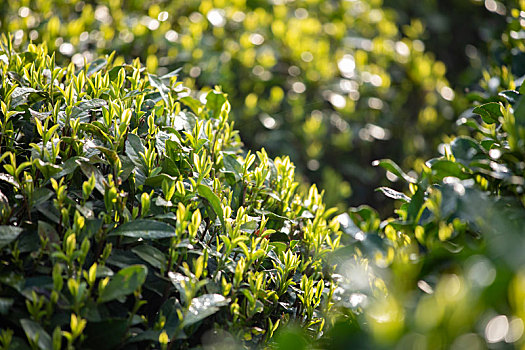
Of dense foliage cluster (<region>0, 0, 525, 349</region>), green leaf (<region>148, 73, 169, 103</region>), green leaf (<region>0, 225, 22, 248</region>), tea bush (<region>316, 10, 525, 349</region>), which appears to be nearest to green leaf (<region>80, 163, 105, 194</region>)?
dense foliage cluster (<region>0, 0, 525, 349</region>)

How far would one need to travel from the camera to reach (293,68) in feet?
12.1

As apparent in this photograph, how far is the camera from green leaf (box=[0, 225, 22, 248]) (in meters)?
1.26

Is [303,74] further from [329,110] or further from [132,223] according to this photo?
[132,223]

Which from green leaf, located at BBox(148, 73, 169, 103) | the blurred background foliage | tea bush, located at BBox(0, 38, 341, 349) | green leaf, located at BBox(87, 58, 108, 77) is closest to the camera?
tea bush, located at BBox(0, 38, 341, 349)

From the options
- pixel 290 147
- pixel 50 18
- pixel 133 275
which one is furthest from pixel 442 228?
pixel 50 18

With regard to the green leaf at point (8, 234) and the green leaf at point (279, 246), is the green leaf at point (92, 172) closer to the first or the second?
the green leaf at point (8, 234)

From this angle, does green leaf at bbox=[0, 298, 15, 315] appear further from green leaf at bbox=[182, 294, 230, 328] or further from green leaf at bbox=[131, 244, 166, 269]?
green leaf at bbox=[182, 294, 230, 328]

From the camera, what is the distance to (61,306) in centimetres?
121

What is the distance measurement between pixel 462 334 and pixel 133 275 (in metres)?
0.77

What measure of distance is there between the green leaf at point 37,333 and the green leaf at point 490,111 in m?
1.46

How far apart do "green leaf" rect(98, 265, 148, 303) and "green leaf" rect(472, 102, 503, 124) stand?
1208mm

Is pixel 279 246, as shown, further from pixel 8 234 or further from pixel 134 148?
pixel 8 234

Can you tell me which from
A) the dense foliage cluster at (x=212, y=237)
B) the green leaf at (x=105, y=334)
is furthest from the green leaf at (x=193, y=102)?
the green leaf at (x=105, y=334)

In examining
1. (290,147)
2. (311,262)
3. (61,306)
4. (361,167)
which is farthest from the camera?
(361,167)
